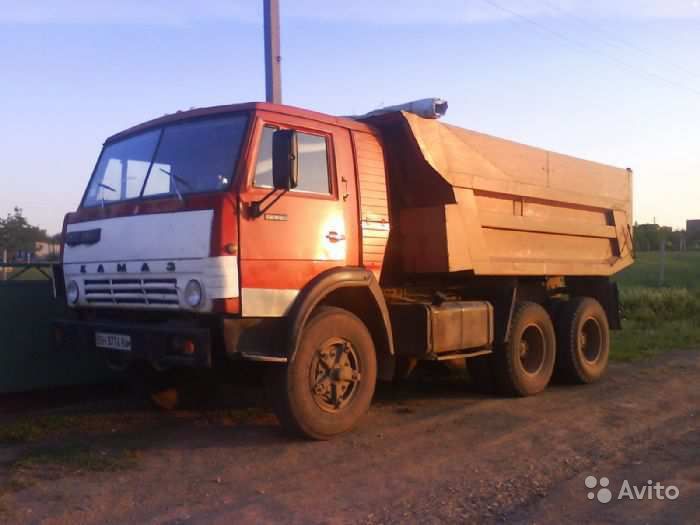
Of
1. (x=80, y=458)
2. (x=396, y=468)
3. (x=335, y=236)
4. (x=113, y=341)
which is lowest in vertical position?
(x=396, y=468)

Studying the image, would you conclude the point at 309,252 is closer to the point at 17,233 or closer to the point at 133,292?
the point at 133,292

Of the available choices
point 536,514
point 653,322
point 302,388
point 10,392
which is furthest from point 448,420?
point 653,322

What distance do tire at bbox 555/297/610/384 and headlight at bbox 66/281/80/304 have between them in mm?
5763

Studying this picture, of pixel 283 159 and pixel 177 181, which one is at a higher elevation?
pixel 283 159

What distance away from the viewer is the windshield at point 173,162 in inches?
A: 239

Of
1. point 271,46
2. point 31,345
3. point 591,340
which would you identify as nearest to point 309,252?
point 31,345

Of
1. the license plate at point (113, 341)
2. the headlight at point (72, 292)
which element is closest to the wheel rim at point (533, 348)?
the license plate at point (113, 341)

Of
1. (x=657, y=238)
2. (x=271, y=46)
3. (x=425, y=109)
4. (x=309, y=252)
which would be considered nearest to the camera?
(x=309, y=252)

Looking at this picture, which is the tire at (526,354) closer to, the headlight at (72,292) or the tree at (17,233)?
the headlight at (72,292)

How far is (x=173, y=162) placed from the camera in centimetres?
636

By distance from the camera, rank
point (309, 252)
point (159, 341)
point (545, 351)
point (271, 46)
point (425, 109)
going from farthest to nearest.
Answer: point (271, 46)
point (545, 351)
point (425, 109)
point (309, 252)
point (159, 341)

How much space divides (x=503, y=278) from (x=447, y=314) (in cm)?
143

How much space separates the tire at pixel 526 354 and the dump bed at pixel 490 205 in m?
0.53

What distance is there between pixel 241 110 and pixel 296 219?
0.98 m
